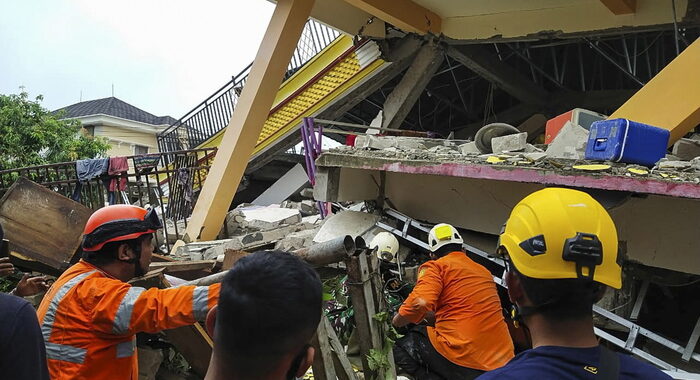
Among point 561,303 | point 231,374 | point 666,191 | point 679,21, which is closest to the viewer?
point 231,374

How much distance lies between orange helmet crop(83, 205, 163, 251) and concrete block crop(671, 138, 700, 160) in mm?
5266

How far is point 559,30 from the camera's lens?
7.91m

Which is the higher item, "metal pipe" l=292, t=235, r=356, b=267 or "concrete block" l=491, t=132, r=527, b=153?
"concrete block" l=491, t=132, r=527, b=153

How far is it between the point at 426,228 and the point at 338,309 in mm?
2090

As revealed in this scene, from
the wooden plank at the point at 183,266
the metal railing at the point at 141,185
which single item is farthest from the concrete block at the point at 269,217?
the wooden plank at the point at 183,266

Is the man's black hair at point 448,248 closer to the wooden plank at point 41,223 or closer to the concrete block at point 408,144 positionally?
the concrete block at point 408,144

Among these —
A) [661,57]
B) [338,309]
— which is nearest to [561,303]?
[338,309]

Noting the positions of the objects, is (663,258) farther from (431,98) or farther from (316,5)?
(431,98)

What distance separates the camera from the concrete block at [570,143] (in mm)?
4516

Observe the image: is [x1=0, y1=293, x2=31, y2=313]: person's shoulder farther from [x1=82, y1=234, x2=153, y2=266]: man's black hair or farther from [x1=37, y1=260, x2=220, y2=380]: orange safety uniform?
[x1=82, y1=234, x2=153, y2=266]: man's black hair

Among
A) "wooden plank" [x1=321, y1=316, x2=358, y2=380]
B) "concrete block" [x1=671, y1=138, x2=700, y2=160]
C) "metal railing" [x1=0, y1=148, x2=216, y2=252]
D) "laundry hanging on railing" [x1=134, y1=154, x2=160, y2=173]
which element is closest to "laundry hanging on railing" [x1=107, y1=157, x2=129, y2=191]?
"metal railing" [x1=0, y1=148, x2=216, y2=252]

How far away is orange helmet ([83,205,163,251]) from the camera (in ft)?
7.14

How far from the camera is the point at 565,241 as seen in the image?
1238mm

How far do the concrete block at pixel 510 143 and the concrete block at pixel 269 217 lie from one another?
181 inches
